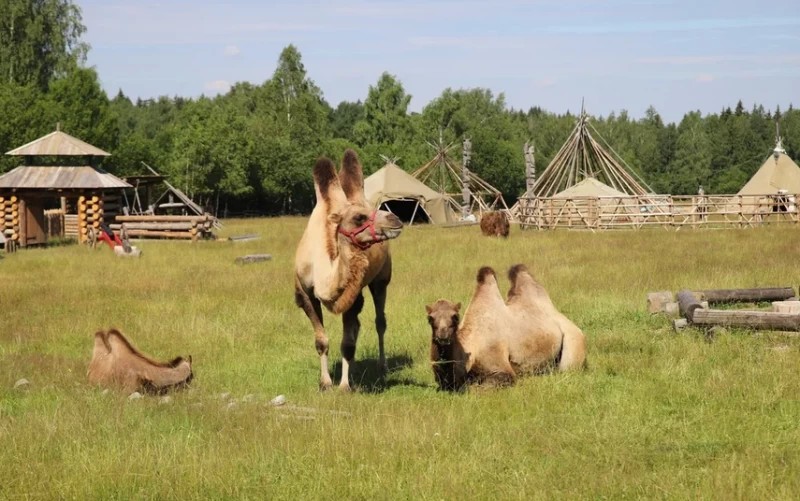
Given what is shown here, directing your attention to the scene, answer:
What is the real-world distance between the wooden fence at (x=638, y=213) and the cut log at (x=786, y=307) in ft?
83.1

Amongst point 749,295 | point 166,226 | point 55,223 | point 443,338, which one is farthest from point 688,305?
point 55,223

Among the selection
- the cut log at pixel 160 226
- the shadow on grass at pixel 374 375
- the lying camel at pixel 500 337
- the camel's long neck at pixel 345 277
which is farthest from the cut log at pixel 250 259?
the camel's long neck at pixel 345 277

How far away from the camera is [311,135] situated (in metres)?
75.6

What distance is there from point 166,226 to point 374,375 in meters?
28.4

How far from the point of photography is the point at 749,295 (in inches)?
577

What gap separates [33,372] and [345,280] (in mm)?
4278

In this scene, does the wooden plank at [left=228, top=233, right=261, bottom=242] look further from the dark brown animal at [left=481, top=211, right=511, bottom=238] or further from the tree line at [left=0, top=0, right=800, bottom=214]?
the tree line at [left=0, top=0, right=800, bottom=214]

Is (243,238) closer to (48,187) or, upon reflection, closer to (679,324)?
(48,187)

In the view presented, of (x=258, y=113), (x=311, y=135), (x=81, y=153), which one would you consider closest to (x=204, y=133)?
(x=311, y=135)

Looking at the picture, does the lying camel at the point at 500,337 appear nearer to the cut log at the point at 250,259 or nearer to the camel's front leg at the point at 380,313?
the camel's front leg at the point at 380,313

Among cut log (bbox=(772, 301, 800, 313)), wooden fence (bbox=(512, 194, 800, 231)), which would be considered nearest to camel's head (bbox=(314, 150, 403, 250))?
cut log (bbox=(772, 301, 800, 313))

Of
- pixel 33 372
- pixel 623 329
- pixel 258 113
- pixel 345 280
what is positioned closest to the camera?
pixel 345 280

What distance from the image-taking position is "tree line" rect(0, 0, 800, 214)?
60781mm

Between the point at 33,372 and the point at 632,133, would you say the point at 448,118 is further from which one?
the point at 33,372
